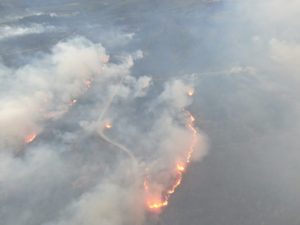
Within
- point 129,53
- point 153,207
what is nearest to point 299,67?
point 129,53

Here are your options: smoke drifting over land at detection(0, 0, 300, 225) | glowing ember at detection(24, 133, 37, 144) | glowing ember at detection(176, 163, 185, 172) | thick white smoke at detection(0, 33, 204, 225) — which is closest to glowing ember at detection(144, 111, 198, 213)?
glowing ember at detection(176, 163, 185, 172)

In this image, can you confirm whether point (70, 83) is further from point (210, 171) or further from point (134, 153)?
point (210, 171)

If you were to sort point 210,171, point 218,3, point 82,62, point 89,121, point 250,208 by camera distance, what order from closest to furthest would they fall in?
point 250,208
point 210,171
point 89,121
point 82,62
point 218,3

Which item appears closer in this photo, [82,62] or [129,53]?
[82,62]

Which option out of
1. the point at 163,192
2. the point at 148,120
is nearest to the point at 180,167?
the point at 163,192

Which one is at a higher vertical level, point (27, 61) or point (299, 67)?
point (27, 61)

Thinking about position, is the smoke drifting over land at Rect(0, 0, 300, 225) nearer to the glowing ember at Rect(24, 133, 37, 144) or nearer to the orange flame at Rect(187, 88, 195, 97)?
the glowing ember at Rect(24, 133, 37, 144)

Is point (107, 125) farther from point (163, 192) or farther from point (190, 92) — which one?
point (190, 92)

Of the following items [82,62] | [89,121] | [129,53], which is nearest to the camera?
[89,121]
